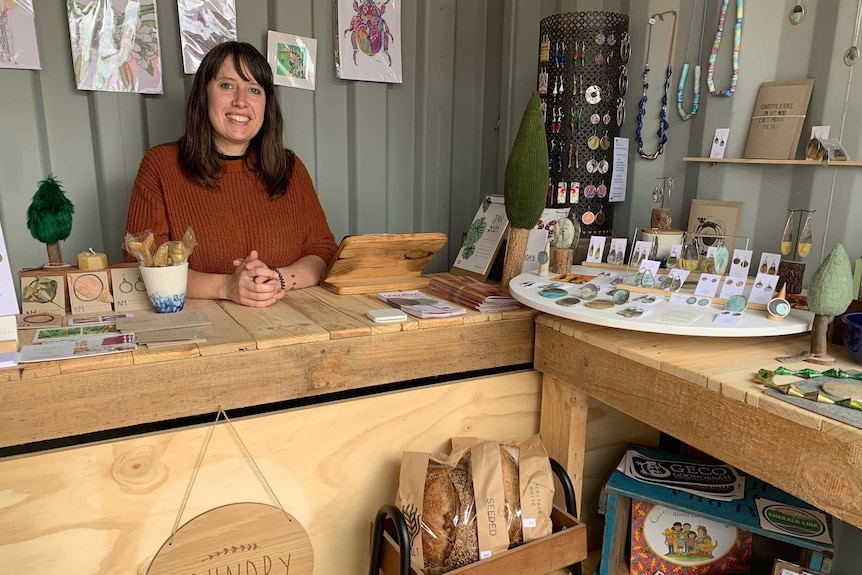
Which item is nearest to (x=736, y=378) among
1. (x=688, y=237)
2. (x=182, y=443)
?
(x=688, y=237)

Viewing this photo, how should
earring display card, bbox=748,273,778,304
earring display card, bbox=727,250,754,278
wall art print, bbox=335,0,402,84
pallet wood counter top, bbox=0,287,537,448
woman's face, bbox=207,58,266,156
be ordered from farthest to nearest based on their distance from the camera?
1. wall art print, bbox=335,0,402,84
2. woman's face, bbox=207,58,266,156
3. earring display card, bbox=727,250,754,278
4. earring display card, bbox=748,273,778,304
5. pallet wood counter top, bbox=0,287,537,448

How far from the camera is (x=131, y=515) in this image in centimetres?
104

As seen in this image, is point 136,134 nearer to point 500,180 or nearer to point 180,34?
point 180,34

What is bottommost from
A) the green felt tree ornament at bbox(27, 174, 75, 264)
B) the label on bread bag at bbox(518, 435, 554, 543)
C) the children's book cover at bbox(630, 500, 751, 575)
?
the children's book cover at bbox(630, 500, 751, 575)

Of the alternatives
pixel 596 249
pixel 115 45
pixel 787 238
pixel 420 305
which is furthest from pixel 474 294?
pixel 115 45

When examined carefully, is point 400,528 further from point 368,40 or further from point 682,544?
point 368,40

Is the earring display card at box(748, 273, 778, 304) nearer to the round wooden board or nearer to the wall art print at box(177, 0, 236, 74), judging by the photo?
the round wooden board

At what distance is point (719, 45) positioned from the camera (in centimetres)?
153

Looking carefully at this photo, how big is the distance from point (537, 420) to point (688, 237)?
59cm

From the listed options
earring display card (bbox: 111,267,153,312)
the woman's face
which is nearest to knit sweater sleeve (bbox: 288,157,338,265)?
the woman's face

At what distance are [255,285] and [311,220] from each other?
1.93 feet

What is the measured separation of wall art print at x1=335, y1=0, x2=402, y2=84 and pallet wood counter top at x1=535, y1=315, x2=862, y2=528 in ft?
4.66

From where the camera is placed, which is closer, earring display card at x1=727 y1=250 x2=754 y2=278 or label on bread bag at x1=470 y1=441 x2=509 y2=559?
label on bread bag at x1=470 y1=441 x2=509 y2=559

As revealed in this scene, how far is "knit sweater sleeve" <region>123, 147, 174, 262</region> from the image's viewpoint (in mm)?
1610
